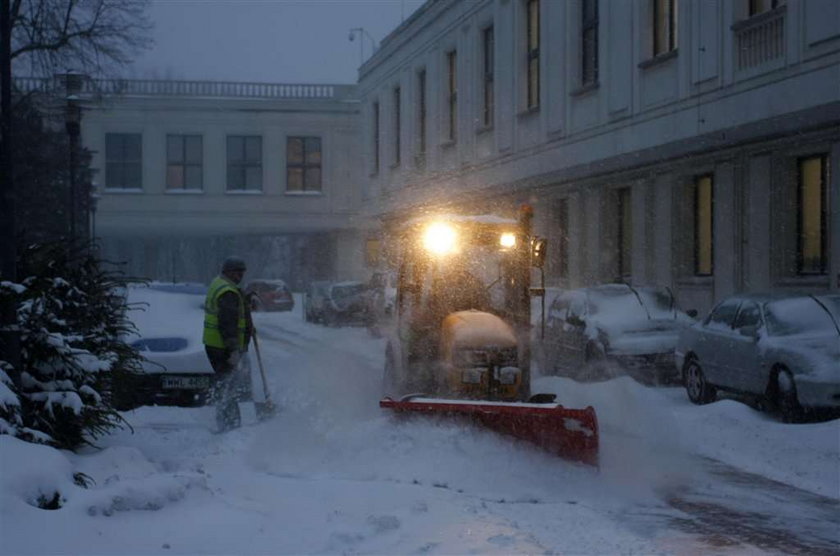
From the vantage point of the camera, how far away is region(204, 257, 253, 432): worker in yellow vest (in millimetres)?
11062

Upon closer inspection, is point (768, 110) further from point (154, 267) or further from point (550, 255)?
point (154, 267)

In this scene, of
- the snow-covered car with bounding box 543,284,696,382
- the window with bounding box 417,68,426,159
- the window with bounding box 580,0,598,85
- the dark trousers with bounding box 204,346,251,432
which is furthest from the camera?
the window with bounding box 417,68,426,159

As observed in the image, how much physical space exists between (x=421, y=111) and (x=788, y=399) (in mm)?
26824

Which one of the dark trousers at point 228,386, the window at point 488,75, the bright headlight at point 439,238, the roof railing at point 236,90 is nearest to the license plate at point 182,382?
the dark trousers at point 228,386

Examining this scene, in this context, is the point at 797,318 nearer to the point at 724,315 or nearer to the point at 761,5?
the point at 724,315

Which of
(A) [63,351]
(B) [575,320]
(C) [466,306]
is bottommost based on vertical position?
(B) [575,320]

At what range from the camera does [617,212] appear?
2589cm

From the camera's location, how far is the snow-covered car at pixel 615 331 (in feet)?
55.5

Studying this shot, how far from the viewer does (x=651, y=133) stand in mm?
21516

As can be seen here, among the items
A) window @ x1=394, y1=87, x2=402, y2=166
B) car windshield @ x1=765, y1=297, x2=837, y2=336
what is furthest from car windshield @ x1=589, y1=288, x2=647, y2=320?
window @ x1=394, y1=87, x2=402, y2=166

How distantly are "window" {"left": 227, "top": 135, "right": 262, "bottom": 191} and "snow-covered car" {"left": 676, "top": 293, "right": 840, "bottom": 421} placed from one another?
143ft

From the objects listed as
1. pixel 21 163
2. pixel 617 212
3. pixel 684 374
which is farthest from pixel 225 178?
pixel 684 374

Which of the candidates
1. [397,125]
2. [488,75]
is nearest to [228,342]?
[488,75]

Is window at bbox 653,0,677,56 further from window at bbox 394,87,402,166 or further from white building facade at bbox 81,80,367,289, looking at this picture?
white building facade at bbox 81,80,367,289
